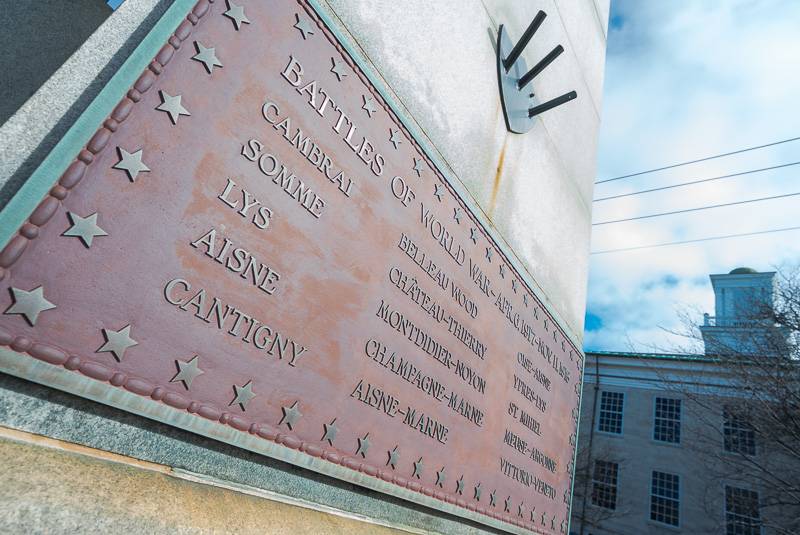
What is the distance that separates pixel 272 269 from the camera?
4.92 ft

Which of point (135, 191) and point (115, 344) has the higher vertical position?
point (135, 191)

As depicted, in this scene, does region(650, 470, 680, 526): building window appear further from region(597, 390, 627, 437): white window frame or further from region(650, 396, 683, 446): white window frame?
region(597, 390, 627, 437): white window frame

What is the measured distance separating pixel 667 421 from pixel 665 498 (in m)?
A: 3.59

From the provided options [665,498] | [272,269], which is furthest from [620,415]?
[272,269]

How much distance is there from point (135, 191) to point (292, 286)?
22.2 inches

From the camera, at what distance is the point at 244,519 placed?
1.31 metres

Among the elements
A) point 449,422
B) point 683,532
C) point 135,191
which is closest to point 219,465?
point 135,191

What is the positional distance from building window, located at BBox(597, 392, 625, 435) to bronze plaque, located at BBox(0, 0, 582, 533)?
24.5m

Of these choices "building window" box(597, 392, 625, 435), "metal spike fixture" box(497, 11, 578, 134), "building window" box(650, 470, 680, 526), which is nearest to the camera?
"metal spike fixture" box(497, 11, 578, 134)

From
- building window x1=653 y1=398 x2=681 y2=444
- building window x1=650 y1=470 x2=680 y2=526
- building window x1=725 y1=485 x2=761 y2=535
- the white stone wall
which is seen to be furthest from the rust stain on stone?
building window x1=653 y1=398 x2=681 y2=444

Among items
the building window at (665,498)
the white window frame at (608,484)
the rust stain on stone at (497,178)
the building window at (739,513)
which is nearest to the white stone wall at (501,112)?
the rust stain on stone at (497,178)

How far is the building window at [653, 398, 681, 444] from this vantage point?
868 inches

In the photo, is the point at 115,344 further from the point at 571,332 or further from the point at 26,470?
the point at 571,332

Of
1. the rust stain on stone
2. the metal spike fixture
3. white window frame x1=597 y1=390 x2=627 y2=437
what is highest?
white window frame x1=597 y1=390 x2=627 y2=437
